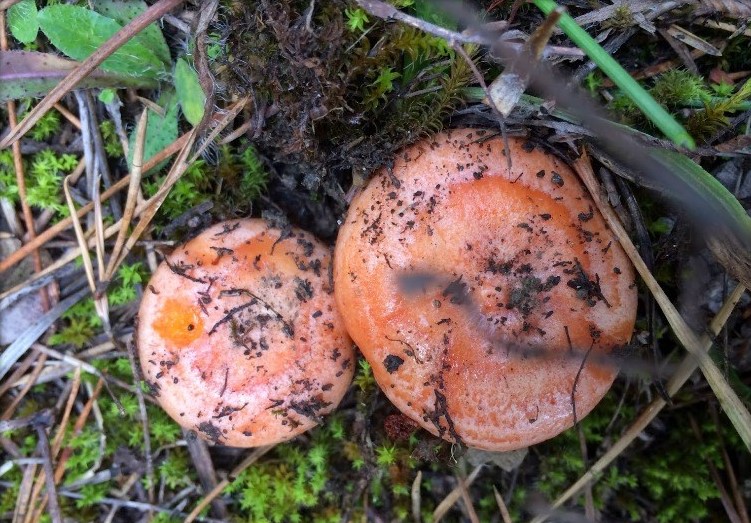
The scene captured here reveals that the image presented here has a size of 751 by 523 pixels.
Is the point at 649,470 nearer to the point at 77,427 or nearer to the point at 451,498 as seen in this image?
the point at 451,498

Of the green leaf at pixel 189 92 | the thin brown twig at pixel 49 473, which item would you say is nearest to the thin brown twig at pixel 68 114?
the green leaf at pixel 189 92

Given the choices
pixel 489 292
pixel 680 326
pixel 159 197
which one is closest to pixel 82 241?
pixel 159 197

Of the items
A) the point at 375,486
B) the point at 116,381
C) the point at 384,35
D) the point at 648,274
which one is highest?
the point at 384,35

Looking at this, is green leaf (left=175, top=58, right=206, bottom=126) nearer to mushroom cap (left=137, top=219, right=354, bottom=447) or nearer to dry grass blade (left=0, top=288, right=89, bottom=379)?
mushroom cap (left=137, top=219, right=354, bottom=447)

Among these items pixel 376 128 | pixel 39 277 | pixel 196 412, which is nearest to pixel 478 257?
pixel 376 128

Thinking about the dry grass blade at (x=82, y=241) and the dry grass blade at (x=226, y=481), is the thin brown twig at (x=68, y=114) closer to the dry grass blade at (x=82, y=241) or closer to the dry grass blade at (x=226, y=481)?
the dry grass blade at (x=82, y=241)

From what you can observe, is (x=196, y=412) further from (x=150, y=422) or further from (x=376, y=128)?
(x=376, y=128)
